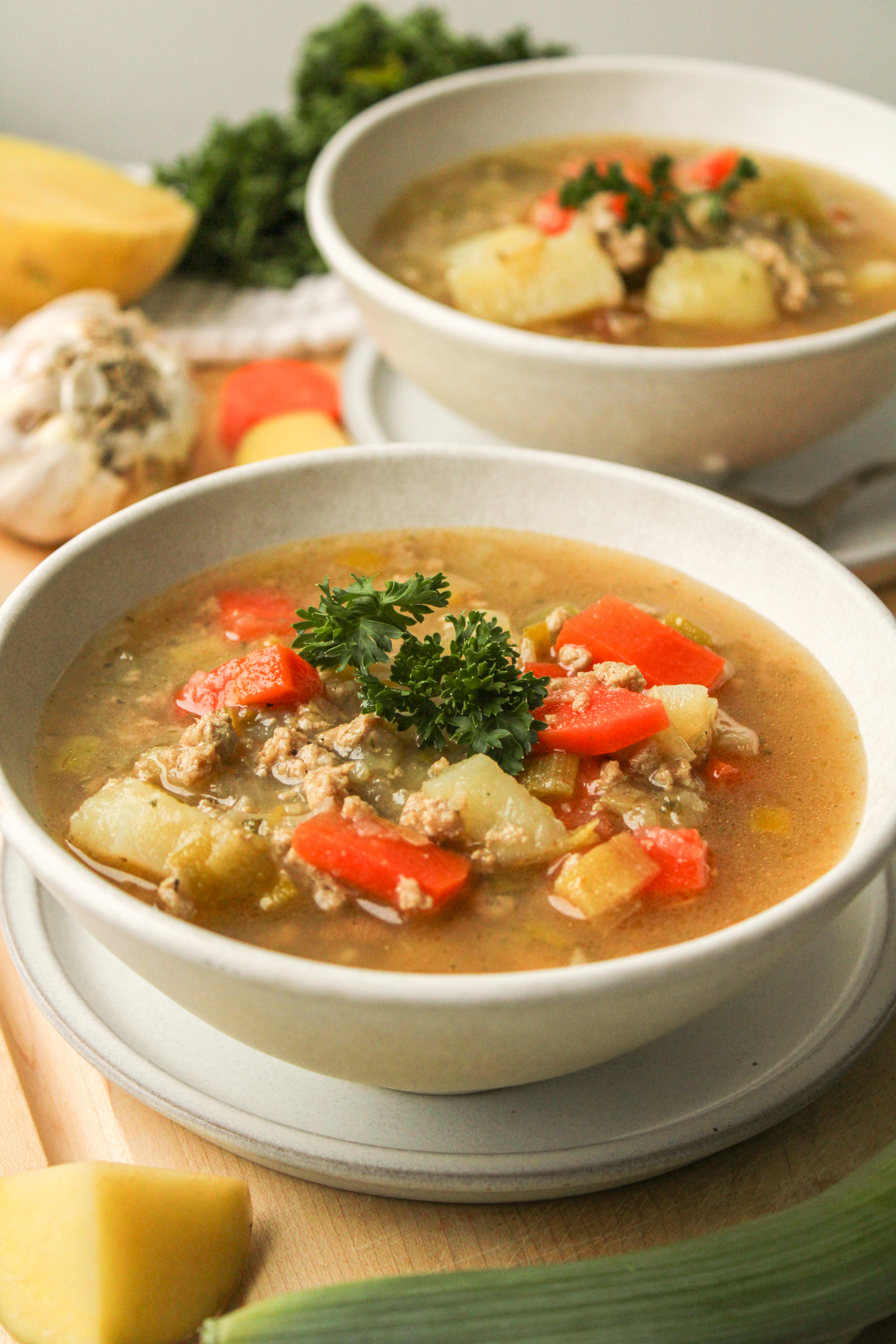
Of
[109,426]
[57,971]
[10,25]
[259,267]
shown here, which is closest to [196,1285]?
[57,971]

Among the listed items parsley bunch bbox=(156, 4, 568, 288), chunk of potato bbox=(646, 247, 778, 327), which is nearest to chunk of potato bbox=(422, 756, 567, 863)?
chunk of potato bbox=(646, 247, 778, 327)

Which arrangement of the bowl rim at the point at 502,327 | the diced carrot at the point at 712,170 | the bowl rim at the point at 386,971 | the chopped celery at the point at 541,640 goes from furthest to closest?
1. the diced carrot at the point at 712,170
2. the bowl rim at the point at 502,327
3. the chopped celery at the point at 541,640
4. the bowl rim at the point at 386,971

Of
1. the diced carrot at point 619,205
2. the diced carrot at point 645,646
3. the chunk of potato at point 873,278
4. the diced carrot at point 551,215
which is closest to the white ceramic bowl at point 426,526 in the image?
the diced carrot at point 645,646

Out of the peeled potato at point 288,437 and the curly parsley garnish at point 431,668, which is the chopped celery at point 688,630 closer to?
the curly parsley garnish at point 431,668

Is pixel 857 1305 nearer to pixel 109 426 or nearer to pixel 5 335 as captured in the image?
pixel 109 426

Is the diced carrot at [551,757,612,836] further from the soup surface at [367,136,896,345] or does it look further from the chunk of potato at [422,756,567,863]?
the soup surface at [367,136,896,345]

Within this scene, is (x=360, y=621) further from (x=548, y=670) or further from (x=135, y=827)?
(x=135, y=827)
